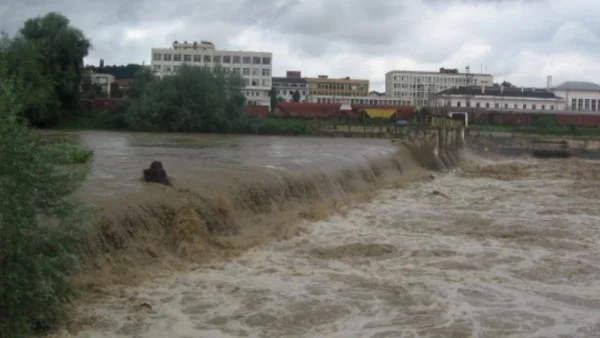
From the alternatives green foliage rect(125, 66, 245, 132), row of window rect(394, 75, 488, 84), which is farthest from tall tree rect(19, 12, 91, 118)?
row of window rect(394, 75, 488, 84)

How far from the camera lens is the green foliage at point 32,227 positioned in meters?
7.85

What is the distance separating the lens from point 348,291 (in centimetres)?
1190

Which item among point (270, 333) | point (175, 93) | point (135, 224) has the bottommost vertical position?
point (270, 333)

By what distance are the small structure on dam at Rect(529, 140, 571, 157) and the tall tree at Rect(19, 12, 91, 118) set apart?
130ft

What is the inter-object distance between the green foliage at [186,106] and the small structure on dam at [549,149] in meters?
25.5

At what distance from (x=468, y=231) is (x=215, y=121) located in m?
45.4

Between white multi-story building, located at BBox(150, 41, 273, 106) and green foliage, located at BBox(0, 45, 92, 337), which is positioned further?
white multi-story building, located at BBox(150, 41, 273, 106)

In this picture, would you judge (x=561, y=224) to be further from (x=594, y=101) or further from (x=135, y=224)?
(x=594, y=101)

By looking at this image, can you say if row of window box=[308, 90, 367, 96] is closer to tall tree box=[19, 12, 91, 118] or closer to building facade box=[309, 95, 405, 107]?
building facade box=[309, 95, 405, 107]

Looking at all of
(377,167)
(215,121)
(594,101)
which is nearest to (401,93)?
(594,101)

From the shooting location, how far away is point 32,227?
8.17m

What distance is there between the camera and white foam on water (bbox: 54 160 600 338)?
10.0m

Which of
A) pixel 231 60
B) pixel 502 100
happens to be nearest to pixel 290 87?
pixel 231 60

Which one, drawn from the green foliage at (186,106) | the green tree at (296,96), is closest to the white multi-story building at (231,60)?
the green tree at (296,96)
